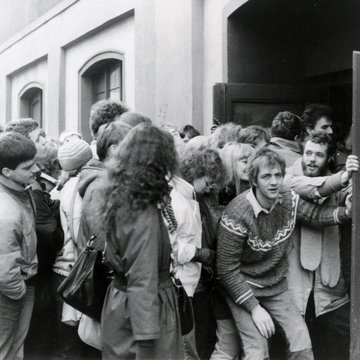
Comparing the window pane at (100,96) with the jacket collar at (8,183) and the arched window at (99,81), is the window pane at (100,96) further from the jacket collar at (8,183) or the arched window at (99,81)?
the jacket collar at (8,183)

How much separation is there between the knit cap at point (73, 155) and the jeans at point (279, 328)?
4.49 ft

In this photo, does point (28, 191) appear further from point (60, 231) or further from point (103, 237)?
point (103, 237)

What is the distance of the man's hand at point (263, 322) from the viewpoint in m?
3.98

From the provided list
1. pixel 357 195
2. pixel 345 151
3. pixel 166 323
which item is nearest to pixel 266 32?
pixel 345 151

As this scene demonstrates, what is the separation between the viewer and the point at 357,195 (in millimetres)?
3986

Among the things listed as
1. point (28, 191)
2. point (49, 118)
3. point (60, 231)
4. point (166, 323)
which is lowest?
point (166, 323)

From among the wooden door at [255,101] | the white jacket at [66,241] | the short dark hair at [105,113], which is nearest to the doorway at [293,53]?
the wooden door at [255,101]

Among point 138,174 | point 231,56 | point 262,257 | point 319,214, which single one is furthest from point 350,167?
point 231,56

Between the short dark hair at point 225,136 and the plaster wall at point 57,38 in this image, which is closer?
the short dark hair at point 225,136

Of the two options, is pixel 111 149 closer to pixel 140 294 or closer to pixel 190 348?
pixel 140 294

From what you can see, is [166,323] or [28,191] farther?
[28,191]

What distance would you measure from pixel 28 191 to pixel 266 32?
146 inches

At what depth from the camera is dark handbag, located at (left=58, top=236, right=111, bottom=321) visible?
11.4ft

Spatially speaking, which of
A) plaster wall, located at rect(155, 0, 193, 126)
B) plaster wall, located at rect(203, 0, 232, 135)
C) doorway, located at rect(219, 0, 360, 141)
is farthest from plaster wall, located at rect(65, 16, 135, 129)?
doorway, located at rect(219, 0, 360, 141)
